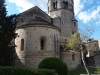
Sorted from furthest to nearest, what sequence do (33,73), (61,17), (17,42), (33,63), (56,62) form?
(61,17) → (17,42) → (33,63) → (56,62) → (33,73)

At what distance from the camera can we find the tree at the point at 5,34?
19109mm

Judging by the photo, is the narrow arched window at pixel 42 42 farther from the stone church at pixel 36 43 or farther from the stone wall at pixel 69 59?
the stone wall at pixel 69 59

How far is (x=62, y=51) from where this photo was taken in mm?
29203

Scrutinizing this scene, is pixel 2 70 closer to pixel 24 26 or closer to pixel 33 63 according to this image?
pixel 33 63

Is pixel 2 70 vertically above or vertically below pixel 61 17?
below

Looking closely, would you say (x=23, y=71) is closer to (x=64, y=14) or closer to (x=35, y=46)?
(x=35, y=46)

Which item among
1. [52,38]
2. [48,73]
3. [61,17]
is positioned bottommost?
[48,73]

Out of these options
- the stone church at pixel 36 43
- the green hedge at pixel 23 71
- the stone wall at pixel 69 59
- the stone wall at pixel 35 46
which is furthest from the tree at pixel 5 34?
the stone wall at pixel 69 59

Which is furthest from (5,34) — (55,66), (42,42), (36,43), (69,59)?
(69,59)

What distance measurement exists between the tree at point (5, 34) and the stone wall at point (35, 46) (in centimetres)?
501

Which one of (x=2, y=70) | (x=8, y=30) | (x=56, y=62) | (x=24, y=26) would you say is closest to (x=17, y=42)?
(x=24, y=26)

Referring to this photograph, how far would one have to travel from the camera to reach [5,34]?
1948 centimetres

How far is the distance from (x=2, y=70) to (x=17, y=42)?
1194 centimetres

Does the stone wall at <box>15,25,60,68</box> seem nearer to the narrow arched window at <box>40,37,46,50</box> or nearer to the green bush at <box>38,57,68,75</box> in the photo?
the narrow arched window at <box>40,37,46,50</box>
